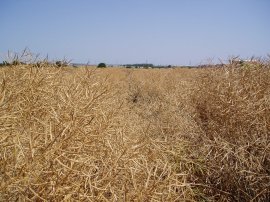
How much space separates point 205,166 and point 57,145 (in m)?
2.08

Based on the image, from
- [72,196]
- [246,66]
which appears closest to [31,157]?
[72,196]

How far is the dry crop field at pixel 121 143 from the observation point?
6.93 ft

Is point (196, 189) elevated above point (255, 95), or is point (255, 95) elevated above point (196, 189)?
point (255, 95)

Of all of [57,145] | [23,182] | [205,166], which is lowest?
[205,166]

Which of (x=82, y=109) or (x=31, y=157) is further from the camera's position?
(x=82, y=109)

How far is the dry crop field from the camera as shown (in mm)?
2111

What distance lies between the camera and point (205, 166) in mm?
3775

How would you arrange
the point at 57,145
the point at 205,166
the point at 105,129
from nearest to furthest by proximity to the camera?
the point at 57,145 < the point at 105,129 < the point at 205,166

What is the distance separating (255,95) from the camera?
14.6ft

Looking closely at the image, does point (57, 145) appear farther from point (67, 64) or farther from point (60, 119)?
point (67, 64)

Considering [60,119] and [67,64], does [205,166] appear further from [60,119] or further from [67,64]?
[67,64]

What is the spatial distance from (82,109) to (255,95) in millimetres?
2574

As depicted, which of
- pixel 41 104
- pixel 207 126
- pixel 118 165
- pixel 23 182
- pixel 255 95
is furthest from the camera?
pixel 207 126

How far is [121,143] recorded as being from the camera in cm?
264
